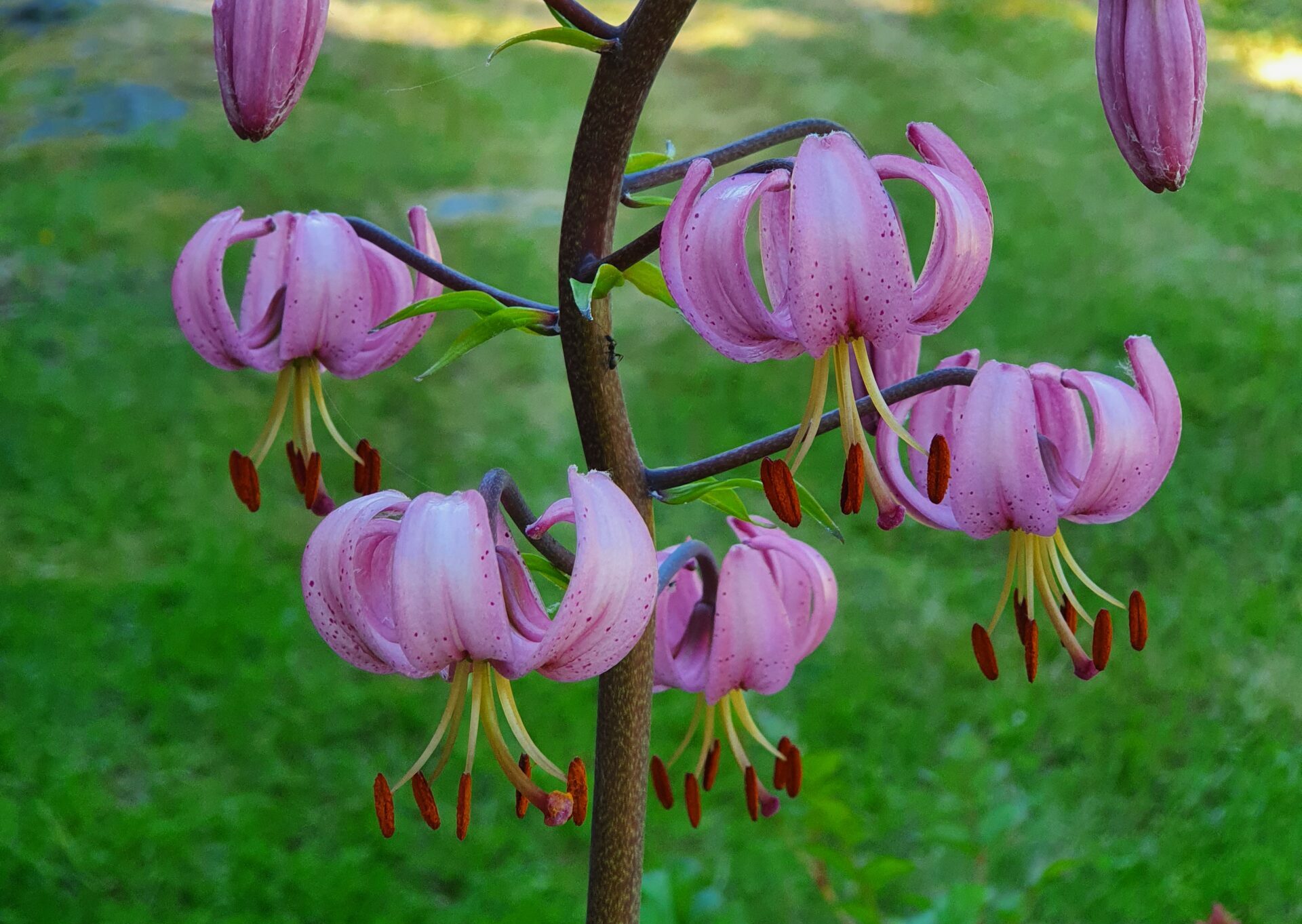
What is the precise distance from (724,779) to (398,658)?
104 centimetres

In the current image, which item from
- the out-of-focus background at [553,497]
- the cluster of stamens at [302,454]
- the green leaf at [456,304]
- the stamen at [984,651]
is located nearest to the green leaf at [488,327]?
the green leaf at [456,304]

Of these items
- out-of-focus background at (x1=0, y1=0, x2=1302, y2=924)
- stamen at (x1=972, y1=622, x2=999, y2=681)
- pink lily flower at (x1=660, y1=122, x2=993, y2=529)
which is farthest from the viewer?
out-of-focus background at (x1=0, y1=0, x2=1302, y2=924)

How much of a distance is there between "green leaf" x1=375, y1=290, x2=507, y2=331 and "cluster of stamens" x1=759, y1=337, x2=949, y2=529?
0.12 metres

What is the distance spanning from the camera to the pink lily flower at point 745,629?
613 millimetres

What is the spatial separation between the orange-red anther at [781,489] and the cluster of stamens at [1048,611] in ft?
0.34

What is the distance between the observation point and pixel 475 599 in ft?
1.48

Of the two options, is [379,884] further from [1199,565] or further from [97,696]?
[1199,565]

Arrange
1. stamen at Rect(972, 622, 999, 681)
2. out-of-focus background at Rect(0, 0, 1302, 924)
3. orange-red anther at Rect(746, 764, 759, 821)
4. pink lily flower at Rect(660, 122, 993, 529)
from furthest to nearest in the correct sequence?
out-of-focus background at Rect(0, 0, 1302, 924)
orange-red anther at Rect(746, 764, 759, 821)
stamen at Rect(972, 622, 999, 681)
pink lily flower at Rect(660, 122, 993, 529)

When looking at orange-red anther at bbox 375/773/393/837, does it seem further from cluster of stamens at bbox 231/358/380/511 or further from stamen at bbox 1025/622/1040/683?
stamen at bbox 1025/622/1040/683

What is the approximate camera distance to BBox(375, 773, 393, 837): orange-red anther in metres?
0.51

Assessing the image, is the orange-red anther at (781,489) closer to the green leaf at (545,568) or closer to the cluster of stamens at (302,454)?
the green leaf at (545,568)

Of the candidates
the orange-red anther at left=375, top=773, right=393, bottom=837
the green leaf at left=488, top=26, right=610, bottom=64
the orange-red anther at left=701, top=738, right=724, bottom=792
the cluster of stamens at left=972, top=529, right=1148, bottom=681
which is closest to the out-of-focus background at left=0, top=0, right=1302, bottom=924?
the orange-red anther at left=701, top=738, right=724, bottom=792

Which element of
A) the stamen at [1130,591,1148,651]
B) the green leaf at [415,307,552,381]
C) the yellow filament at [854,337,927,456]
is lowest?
the stamen at [1130,591,1148,651]

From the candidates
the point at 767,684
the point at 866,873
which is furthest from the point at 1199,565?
the point at 767,684
